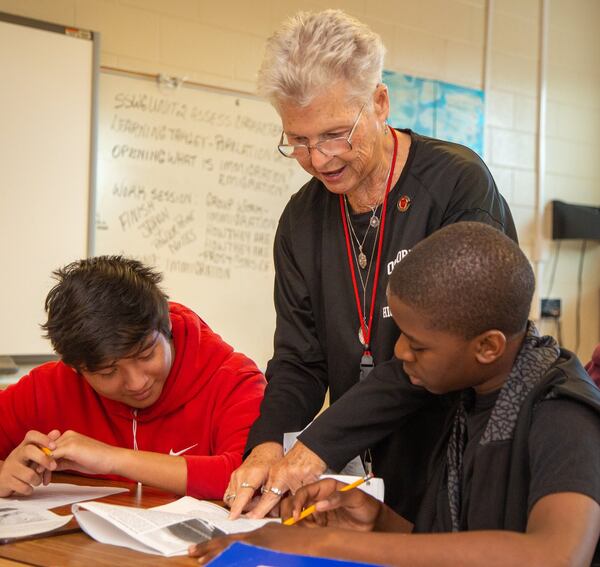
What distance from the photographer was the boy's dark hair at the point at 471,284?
1.19 m

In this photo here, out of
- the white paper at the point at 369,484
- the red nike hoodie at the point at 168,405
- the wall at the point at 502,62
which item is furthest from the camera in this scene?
the wall at the point at 502,62

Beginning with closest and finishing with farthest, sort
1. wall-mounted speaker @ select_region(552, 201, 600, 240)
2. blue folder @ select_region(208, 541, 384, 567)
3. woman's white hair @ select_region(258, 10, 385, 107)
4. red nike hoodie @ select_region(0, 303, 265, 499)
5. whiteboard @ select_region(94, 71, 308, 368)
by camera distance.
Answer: blue folder @ select_region(208, 541, 384, 567)
woman's white hair @ select_region(258, 10, 385, 107)
red nike hoodie @ select_region(0, 303, 265, 499)
whiteboard @ select_region(94, 71, 308, 368)
wall-mounted speaker @ select_region(552, 201, 600, 240)

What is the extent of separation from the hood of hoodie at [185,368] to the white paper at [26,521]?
41 centimetres

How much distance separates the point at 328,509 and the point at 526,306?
0.44 metres

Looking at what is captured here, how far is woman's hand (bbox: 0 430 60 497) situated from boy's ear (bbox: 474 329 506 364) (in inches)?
32.2

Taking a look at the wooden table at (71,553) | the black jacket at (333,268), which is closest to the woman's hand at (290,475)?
the black jacket at (333,268)

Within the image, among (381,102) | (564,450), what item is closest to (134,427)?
(381,102)

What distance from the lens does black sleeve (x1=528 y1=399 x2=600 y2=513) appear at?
1.04 meters

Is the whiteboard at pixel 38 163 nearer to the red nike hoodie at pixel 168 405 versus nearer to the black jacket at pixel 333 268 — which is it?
the red nike hoodie at pixel 168 405

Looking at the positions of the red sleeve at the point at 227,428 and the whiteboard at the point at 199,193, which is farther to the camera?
the whiteboard at the point at 199,193

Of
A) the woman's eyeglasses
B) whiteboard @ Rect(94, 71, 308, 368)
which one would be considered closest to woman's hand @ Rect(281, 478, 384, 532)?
the woman's eyeglasses

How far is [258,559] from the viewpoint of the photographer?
3.24 ft

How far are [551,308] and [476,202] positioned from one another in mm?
3148

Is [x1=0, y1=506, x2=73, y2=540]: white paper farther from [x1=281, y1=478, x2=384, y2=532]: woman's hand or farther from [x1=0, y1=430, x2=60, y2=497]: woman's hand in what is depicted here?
[x1=281, y1=478, x2=384, y2=532]: woman's hand
